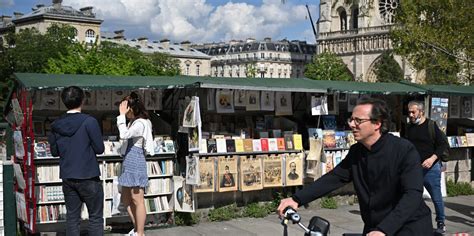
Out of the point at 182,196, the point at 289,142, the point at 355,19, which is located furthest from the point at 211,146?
the point at 355,19

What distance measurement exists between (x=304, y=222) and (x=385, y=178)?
610 centimetres

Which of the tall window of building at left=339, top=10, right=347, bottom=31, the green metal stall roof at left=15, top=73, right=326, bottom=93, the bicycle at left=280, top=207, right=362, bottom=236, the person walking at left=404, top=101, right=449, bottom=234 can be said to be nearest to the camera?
the bicycle at left=280, top=207, right=362, bottom=236

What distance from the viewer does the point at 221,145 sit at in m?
10.5

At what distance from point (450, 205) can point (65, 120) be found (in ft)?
26.3

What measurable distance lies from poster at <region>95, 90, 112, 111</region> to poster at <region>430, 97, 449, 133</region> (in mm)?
6221

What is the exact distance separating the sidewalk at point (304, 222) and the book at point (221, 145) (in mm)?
1130

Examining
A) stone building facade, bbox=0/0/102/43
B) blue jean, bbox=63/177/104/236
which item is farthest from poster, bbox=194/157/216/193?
stone building facade, bbox=0/0/102/43

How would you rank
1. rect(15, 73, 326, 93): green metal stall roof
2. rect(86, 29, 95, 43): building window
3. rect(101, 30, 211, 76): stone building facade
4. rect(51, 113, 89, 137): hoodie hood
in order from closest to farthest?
rect(51, 113, 89, 137): hoodie hood, rect(15, 73, 326, 93): green metal stall roof, rect(86, 29, 95, 43): building window, rect(101, 30, 211, 76): stone building facade

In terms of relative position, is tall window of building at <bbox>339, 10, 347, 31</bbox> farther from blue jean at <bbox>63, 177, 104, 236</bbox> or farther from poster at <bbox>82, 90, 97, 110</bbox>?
blue jean at <bbox>63, 177, 104, 236</bbox>

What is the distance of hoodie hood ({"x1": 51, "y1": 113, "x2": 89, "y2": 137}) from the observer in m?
7.10

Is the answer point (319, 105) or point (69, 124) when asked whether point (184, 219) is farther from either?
point (69, 124)

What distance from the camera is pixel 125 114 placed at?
26.6ft

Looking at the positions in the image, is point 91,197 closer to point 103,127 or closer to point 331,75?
point 103,127

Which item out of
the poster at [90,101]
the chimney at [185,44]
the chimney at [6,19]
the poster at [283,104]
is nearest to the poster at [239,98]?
the poster at [283,104]
